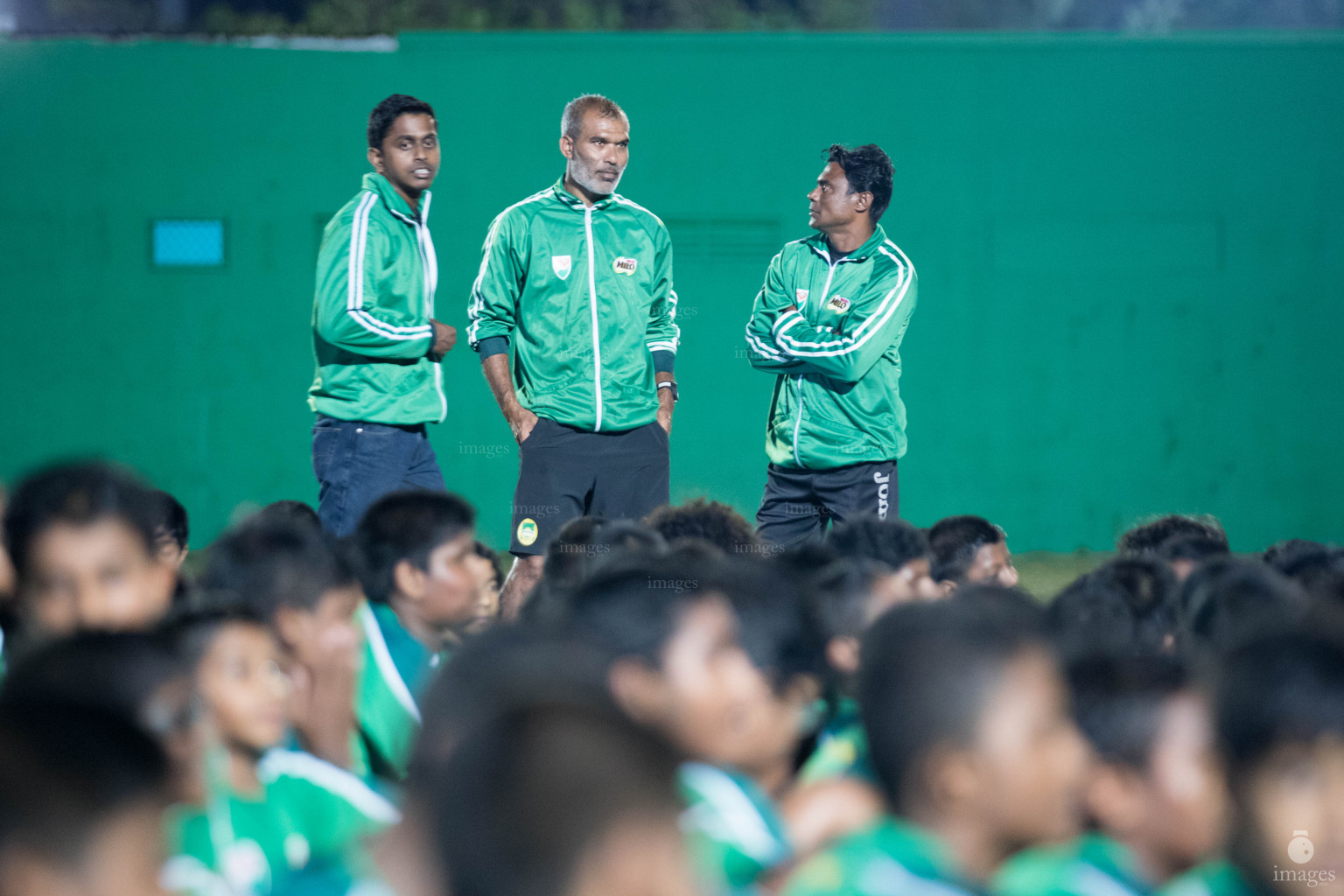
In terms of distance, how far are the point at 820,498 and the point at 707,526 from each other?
4.83 ft

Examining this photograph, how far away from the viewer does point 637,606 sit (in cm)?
209

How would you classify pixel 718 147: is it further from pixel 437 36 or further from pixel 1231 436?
pixel 1231 436

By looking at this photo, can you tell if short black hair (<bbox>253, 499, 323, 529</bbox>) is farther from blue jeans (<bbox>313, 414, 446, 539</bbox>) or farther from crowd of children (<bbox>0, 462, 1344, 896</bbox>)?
crowd of children (<bbox>0, 462, 1344, 896</bbox>)

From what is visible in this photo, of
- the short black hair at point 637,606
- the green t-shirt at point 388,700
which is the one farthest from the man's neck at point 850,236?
the short black hair at point 637,606

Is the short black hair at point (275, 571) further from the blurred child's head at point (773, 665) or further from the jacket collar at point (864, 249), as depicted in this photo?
the jacket collar at point (864, 249)

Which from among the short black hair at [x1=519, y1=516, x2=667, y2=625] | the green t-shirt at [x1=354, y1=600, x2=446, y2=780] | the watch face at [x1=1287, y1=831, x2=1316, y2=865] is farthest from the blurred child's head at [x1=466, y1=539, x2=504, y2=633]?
the watch face at [x1=1287, y1=831, x2=1316, y2=865]

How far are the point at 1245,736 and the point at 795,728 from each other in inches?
30.0

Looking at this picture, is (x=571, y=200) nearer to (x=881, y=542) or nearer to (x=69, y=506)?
(x=881, y=542)

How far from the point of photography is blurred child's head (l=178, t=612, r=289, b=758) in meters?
2.18

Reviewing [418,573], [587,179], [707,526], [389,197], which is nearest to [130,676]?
[418,573]

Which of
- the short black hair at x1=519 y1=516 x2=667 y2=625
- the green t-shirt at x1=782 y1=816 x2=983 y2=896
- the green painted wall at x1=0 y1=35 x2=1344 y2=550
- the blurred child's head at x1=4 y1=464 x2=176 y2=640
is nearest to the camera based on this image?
the green t-shirt at x1=782 y1=816 x2=983 y2=896

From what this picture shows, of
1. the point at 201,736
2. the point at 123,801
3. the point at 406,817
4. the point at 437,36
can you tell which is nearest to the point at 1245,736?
the point at 406,817

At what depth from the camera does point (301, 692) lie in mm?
2674

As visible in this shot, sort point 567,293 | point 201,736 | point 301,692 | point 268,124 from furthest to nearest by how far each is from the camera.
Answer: point 268,124
point 567,293
point 301,692
point 201,736
